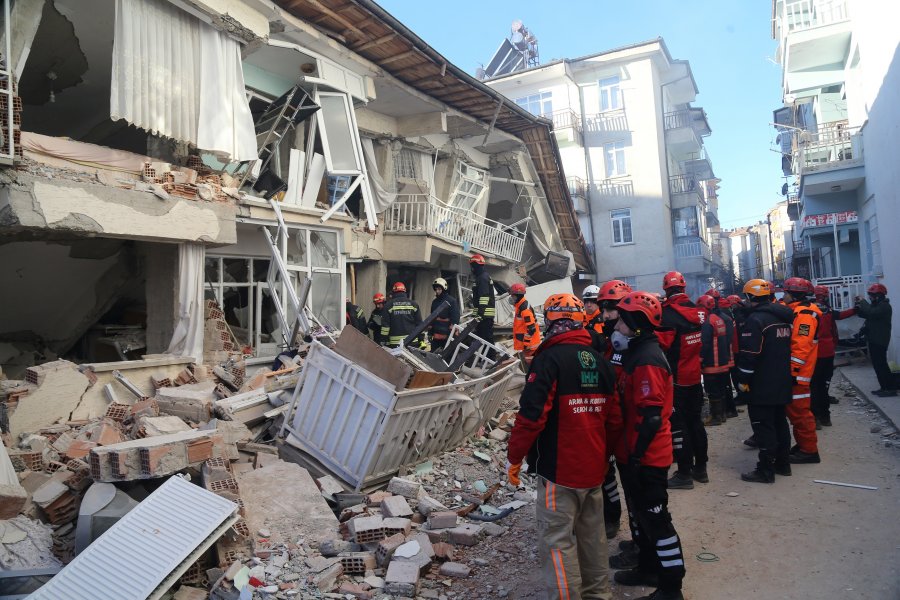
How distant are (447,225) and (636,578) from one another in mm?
10879

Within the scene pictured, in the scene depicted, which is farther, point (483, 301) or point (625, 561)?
point (483, 301)

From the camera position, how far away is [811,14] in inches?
726

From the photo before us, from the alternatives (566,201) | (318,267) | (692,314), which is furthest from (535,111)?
(692,314)

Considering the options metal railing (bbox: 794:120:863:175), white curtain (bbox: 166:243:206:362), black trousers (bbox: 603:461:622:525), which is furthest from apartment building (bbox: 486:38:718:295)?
black trousers (bbox: 603:461:622:525)

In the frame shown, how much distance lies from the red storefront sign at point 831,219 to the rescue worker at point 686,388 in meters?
14.5

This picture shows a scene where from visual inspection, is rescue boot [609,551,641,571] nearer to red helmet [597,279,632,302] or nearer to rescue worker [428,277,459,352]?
red helmet [597,279,632,302]

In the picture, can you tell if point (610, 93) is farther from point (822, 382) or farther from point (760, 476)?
point (760, 476)

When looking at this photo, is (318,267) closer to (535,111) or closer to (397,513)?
(397,513)

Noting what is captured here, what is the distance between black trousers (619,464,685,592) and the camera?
3361 mm

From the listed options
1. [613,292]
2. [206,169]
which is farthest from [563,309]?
[206,169]

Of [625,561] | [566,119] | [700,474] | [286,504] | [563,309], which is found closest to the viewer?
[563,309]

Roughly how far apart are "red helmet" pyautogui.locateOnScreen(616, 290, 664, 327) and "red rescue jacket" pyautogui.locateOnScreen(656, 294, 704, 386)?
194 cm

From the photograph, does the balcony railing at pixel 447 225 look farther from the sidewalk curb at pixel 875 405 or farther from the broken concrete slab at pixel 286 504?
the sidewalk curb at pixel 875 405

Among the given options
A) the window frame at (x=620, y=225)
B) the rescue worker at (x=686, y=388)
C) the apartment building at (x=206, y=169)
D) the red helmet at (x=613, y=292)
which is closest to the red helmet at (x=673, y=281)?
the rescue worker at (x=686, y=388)
